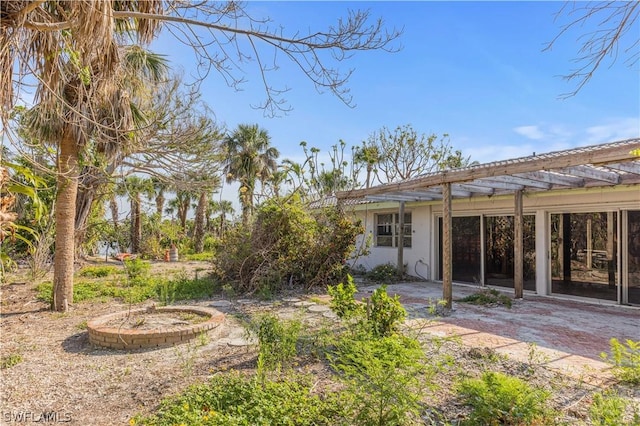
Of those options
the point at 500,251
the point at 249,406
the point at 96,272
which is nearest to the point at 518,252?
the point at 500,251

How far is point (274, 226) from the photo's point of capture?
10062 mm

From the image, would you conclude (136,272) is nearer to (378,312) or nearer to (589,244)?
(378,312)

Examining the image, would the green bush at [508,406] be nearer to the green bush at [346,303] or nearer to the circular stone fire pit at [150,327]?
the green bush at [346,303]

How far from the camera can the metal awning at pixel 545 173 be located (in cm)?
539

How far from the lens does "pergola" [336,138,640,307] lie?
217 inches

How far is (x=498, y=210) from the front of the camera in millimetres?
10602

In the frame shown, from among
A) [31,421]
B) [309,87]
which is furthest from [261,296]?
[309,87]

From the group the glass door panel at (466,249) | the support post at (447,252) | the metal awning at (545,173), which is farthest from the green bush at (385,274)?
the support post at (447,252)

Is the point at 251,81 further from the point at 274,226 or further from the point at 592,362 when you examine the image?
the point at 274,226

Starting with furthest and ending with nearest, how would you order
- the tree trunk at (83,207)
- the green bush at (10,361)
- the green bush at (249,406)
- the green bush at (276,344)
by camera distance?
the tree trunk at (83,207) < the green bush at (10,361) < the green bush at (276,344) < the green bush at (249,406)

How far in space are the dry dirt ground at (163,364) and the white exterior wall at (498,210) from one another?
7.52ft

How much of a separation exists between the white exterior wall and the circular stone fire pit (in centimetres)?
633

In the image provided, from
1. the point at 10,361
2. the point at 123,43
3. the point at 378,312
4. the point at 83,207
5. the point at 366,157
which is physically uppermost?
the point at 366,157

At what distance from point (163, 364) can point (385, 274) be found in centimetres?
894
